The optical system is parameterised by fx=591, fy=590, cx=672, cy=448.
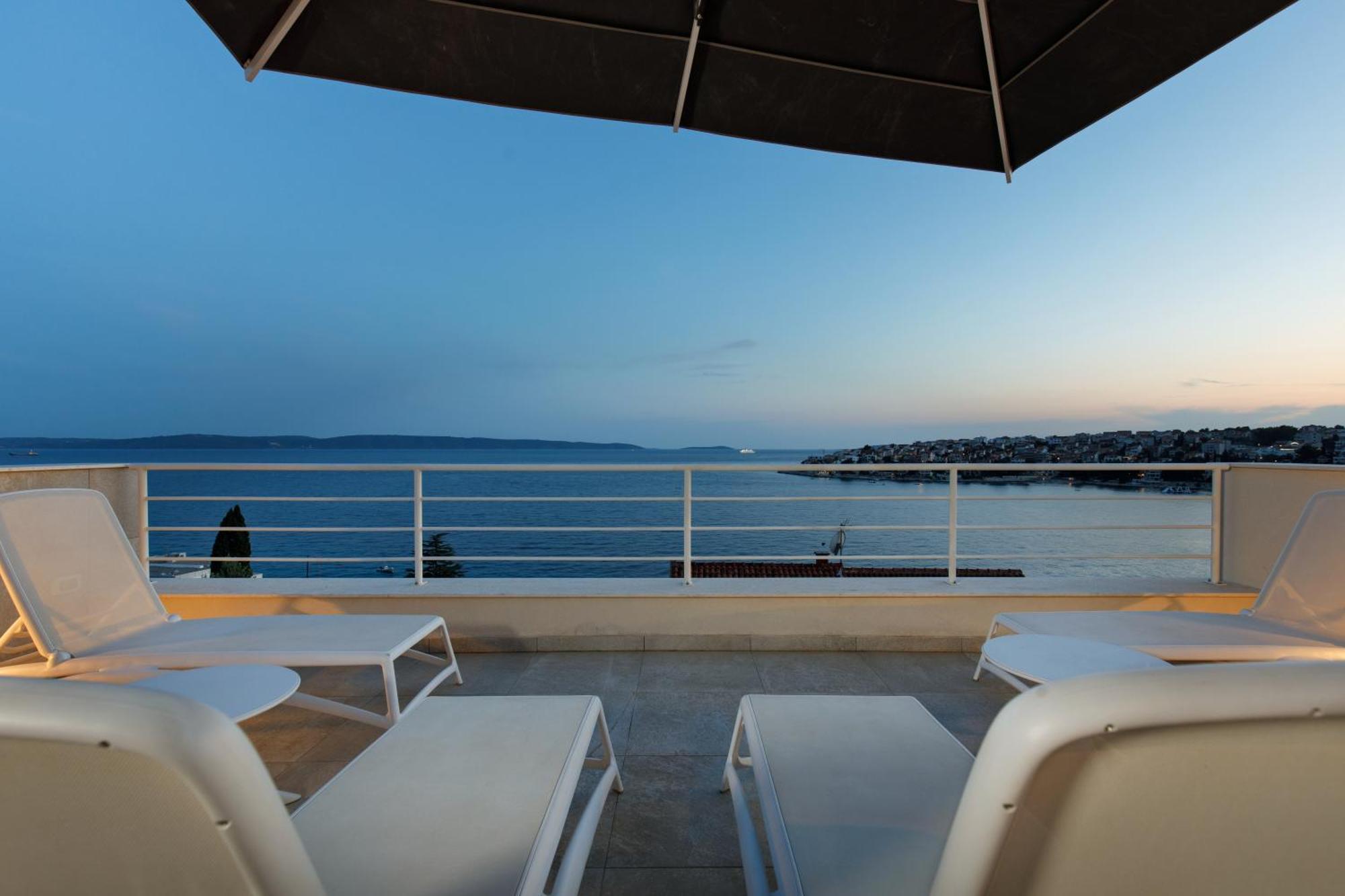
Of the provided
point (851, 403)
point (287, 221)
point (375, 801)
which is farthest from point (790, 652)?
point (287, 221)

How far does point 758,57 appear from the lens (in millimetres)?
1946

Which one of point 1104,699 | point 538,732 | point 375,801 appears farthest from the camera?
point 538,732

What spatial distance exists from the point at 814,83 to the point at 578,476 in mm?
55724

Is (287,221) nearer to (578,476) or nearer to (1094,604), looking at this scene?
(1094,604)

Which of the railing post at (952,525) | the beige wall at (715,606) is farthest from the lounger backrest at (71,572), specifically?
the railing post at (952,525)

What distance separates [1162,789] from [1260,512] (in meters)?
4.37

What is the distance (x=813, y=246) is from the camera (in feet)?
29.5

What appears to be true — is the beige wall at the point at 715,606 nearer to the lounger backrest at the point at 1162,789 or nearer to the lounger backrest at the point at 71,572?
the lounger backrest at the point at 71,572

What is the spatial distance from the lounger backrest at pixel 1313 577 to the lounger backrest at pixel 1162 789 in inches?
113

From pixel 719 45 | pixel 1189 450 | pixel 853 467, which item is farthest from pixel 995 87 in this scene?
pixel 1189 450

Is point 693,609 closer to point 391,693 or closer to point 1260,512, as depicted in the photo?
point 391,693

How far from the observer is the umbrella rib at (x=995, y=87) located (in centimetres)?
190

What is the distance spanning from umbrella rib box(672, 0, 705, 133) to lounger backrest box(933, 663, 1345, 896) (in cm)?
200

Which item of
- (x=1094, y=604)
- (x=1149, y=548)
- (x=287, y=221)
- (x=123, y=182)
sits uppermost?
(x=123, y=182)
